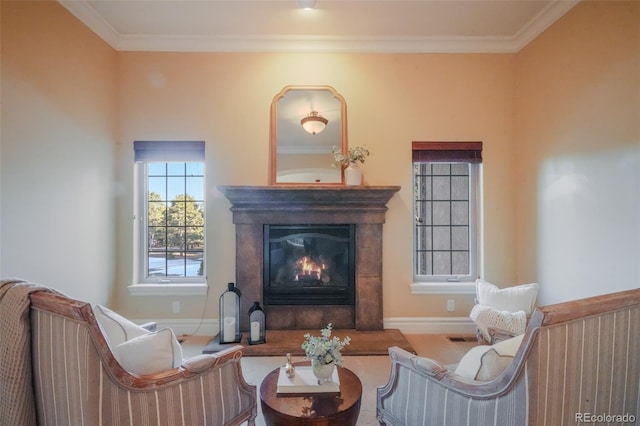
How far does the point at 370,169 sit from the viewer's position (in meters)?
3.21

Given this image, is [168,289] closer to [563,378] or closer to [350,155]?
[350,155]

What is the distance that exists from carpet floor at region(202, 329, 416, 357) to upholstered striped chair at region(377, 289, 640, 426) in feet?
4.75

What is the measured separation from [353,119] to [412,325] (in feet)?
7.52

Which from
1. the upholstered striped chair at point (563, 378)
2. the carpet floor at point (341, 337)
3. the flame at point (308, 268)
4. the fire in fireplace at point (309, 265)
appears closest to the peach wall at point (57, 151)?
the carpet floor at point (341, 337)

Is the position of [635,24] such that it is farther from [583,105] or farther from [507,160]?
[507,160]

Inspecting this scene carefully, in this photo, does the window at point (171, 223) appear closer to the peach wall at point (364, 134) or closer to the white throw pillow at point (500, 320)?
the peach wall at point (364, 134)

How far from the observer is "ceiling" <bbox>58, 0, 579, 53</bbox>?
8.66 feet

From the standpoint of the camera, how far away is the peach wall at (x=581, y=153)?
2.10 meters

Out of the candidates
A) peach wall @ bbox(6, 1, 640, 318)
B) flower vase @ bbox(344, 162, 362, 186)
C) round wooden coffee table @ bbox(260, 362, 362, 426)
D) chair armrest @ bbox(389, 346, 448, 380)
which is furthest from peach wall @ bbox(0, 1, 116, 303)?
chair armrest @ bbox(389, 346, 448, 380)

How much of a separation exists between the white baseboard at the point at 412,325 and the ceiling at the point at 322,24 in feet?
9.37

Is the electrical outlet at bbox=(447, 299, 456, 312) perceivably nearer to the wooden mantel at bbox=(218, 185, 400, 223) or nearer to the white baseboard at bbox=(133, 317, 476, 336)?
the white baseboard at bbox=(133, 317, 476, 336)

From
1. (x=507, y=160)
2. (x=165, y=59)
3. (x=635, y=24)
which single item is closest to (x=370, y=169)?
(x=507, y=160)

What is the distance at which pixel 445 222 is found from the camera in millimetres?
3369

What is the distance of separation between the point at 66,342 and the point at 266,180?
2.23 meters
